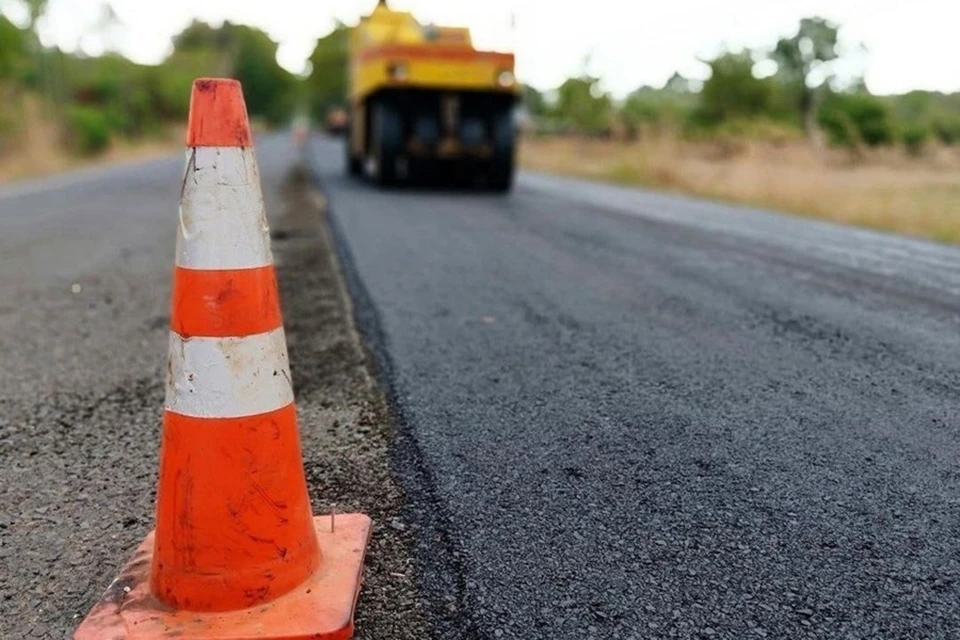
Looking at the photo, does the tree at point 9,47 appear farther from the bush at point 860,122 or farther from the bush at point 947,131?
the bush at point 947,131

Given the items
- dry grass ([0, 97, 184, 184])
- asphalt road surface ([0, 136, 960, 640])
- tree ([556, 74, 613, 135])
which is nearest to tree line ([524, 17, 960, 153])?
tree ([556, 74, 613, 135])

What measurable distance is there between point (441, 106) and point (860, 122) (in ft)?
95.7

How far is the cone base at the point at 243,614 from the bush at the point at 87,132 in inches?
1252

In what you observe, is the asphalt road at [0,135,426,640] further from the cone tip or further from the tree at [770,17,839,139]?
the tree at [770,17,839,139]

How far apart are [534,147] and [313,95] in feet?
231

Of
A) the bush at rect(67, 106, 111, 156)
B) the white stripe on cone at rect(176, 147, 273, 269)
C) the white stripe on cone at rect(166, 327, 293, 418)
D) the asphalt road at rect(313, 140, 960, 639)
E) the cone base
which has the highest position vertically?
the bush at rect(67, 106, 111, 156)

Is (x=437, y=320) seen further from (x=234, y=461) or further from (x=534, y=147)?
(x=534, y=147)

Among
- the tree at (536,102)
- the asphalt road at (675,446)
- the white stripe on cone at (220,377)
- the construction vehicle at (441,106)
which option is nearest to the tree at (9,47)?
the construction vehicle at (441,106)

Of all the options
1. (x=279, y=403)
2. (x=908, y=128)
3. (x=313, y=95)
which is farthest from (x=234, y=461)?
(x=313, y=95)

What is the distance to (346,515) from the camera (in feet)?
6.88

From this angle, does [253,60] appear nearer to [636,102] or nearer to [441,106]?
[636,102]

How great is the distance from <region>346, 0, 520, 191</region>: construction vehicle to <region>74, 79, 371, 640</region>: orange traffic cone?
1022cm

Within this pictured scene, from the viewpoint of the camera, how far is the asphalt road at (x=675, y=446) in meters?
1.76

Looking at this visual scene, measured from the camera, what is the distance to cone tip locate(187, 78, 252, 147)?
69.8 inches
